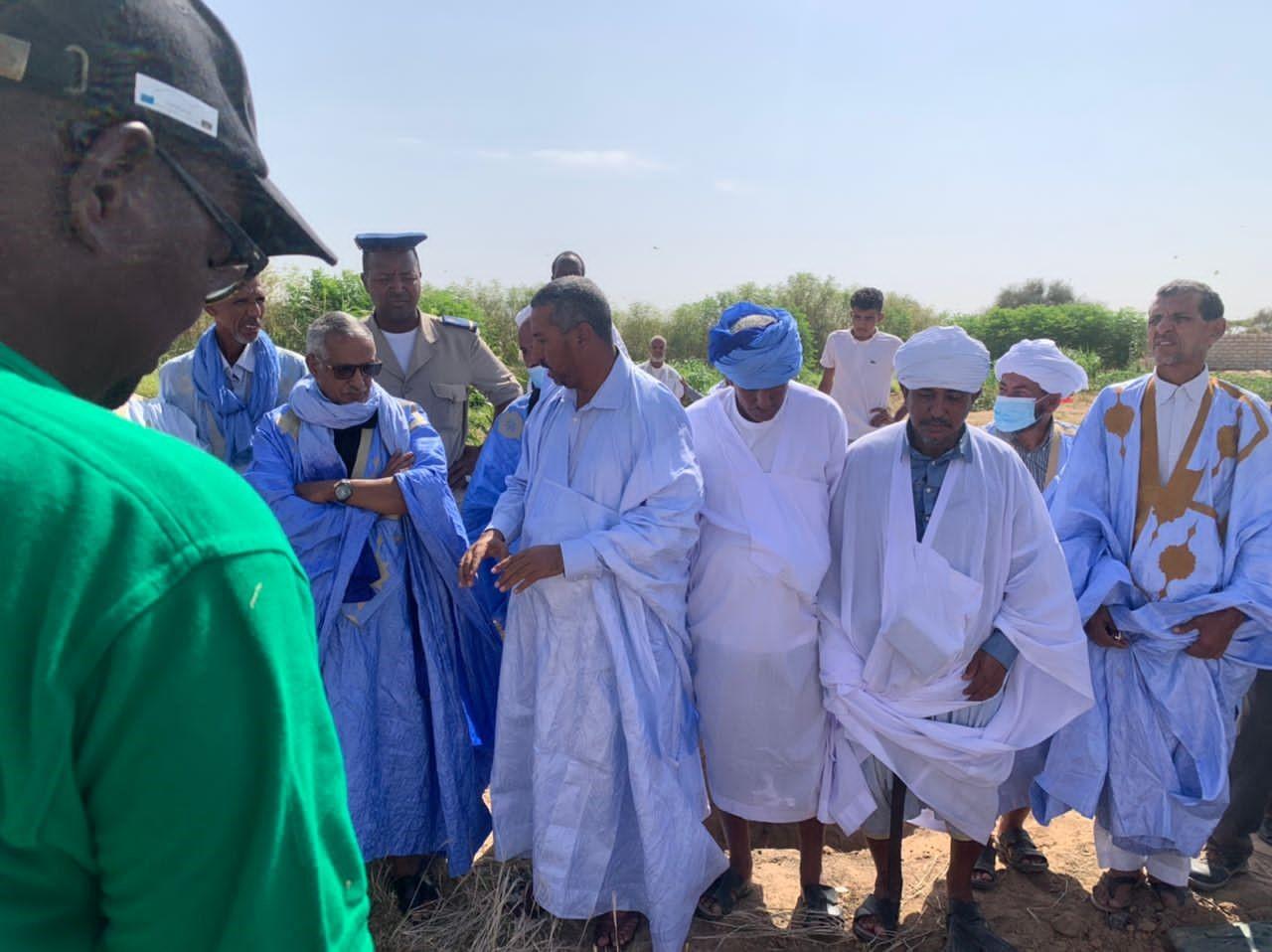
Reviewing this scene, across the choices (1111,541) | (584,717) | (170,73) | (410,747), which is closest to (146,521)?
(170,73)

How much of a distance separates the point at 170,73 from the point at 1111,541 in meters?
3.79

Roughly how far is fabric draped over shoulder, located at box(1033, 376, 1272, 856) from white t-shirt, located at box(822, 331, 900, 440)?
5.27 m

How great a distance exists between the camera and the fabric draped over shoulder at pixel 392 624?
345cm

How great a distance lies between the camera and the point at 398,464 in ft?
11.7

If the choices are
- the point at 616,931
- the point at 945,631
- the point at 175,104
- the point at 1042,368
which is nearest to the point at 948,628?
the point at 945,631

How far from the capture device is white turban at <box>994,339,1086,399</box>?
4473 millimetres

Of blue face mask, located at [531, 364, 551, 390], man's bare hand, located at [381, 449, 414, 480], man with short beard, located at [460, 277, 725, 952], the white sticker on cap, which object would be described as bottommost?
man with short beard, located at [460, 277, 725, 952]

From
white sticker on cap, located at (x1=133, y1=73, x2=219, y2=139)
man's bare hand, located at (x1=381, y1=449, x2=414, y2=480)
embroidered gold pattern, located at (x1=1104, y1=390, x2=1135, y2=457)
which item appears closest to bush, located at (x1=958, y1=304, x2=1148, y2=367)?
embroidered gold pattern, located at (x1=1104, y1=390, x2=1135, y2=457)

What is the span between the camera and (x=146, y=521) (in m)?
0.68

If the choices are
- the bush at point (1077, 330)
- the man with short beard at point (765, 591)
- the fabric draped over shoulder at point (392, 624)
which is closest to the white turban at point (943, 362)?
the man with short beard at point (765, 591)

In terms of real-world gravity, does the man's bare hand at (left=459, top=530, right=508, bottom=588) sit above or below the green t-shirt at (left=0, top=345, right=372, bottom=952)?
below

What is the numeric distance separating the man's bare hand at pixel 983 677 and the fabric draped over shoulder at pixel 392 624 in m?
1.90

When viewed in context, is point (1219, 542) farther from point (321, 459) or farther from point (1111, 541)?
point (321, 459)

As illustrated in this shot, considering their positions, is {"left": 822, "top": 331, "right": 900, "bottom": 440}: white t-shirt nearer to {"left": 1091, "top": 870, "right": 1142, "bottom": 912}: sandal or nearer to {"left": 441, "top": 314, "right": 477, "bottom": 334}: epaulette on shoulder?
{"left": 441, "top": 314, "right": 477, "bottom": 334}: epaulette on shoulder
